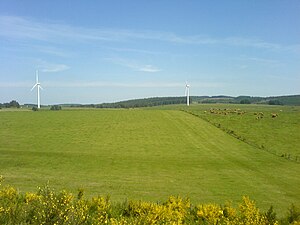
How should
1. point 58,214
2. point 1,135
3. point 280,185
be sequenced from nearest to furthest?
point 58,214 → point 280,185 → point 1,135

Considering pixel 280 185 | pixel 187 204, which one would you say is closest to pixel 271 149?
pixel 280 185

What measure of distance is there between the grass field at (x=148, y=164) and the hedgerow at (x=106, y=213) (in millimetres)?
8371

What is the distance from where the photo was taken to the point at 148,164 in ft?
108

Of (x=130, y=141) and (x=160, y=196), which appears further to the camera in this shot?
(x=130, y=141)

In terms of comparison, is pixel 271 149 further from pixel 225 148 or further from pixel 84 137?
pixel 84 137

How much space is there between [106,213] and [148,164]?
22516 mm

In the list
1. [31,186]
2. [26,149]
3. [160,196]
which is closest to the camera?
[160,196]

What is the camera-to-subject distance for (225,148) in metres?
43.2

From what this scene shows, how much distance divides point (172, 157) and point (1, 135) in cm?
2806

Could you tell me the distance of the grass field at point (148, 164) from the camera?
22.9 meters

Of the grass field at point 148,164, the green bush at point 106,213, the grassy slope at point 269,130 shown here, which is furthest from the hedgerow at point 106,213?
the grassy slope at point 269,130

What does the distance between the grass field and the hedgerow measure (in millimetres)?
8371

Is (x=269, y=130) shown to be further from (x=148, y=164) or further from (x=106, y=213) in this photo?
(x=106, y=213)

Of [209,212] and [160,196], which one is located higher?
[209,212]
